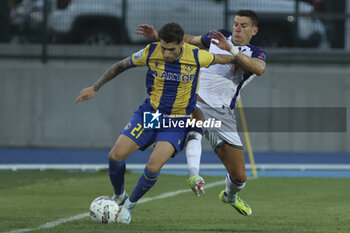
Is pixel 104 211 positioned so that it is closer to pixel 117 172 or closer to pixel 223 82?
pixel 117 172

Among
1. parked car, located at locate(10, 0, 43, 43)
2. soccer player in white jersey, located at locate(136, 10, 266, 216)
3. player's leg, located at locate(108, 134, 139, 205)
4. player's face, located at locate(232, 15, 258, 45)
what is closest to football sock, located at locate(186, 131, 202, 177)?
soccer player in white jersey, located at locate(136, 10, 266, 216)

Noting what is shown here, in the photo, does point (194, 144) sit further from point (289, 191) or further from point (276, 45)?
point (276, 45)

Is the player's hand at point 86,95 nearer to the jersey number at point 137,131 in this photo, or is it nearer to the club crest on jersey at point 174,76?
the jersey number at point 137,131

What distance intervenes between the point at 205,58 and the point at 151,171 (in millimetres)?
1298

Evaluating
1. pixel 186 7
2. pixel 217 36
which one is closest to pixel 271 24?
pixel 186 7

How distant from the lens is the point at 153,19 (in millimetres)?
20531

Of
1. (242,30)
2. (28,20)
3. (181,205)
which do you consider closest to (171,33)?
(242,30)

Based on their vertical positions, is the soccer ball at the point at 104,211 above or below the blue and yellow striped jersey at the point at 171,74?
below

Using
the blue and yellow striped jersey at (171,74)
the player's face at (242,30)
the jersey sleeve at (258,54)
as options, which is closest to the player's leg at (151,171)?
the blue and yellow striped jersey at (171,74)

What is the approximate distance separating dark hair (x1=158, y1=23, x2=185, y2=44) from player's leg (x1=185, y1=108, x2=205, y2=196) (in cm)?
107

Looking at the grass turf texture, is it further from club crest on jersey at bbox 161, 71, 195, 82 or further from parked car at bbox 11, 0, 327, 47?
parked car at bbox 11, 0, 327, 47

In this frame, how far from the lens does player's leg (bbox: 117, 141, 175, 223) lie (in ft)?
29.2

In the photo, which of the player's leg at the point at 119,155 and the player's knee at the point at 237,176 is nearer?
the player's leg at the point at 119,155

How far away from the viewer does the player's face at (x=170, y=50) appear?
29.2 ft
